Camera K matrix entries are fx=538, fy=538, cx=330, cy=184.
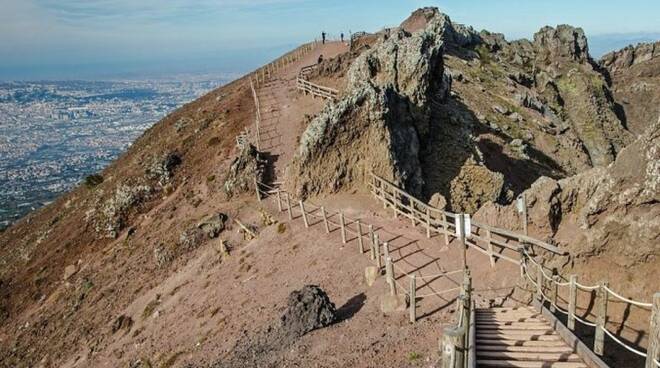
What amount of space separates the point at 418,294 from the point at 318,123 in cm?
1426

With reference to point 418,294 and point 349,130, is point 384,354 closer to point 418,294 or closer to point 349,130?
point 418,294

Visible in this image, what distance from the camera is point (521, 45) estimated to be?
81.8 m

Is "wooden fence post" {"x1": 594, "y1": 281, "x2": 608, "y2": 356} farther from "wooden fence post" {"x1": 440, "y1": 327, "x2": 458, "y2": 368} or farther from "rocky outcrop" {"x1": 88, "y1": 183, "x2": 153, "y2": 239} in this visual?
"rocky outcrop" {"x1": 88, "y1": 183, "x2": 153, "y2": 239}

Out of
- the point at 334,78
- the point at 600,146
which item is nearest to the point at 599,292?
the point at 334,78

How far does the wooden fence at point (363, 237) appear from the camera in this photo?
59.4ft

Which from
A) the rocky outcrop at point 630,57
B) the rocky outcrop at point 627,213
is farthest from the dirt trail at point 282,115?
the rocky outcrop at point 630,57

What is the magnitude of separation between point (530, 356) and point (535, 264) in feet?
17.3

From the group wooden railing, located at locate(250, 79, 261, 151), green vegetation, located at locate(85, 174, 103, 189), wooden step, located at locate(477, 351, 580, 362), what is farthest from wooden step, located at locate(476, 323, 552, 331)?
green vegetation, located at locate(85, 174, 103, 189)

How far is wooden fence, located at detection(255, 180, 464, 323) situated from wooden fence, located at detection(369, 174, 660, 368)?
182 centimetres

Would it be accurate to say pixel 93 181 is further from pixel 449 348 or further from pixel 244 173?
pixel 449 348

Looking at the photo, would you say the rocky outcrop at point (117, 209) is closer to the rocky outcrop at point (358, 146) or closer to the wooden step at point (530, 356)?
the rocky outcrop at point (358, 146)

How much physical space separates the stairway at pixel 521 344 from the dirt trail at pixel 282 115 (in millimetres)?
21705

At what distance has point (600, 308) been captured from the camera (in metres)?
11.7

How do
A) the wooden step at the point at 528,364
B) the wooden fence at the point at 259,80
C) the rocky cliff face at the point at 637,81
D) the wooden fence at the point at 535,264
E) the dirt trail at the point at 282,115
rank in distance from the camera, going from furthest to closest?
the rocky cliff face at the point at 637,81
the wooden fence at the point at 259,80
the dirt trail at the point at 282,115
the wooden step at the point at 528,364
the wooden fence at the point at 535,264
